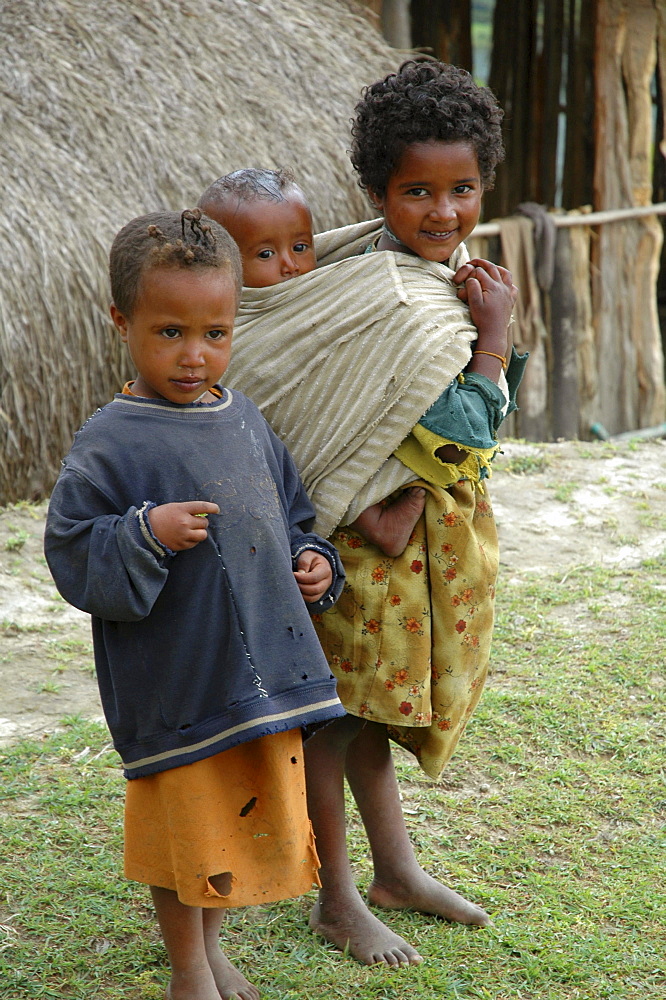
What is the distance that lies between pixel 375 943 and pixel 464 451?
44.4 inches

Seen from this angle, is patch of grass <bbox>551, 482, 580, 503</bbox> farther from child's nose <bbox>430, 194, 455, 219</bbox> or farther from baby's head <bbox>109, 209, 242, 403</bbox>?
baby's head <bbox>109, 209, 242, 403</bbox>

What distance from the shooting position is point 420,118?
202cm

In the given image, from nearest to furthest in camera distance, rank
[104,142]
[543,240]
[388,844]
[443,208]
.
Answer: [443,208], [388,844], [104,142], [543,240]

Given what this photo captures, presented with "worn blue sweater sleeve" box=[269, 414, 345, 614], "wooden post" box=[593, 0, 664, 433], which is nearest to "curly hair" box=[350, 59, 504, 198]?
"worn blue sweater sleeve" box=[269, 414, 345, 614]

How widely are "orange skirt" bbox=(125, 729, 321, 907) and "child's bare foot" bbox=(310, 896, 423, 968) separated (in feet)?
1.58

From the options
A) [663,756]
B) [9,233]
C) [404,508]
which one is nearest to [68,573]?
[404,508]

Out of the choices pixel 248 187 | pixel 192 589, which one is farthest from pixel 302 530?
pixel 248 187

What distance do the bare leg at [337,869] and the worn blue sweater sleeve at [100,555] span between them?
0.69m

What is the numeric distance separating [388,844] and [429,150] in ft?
5.04

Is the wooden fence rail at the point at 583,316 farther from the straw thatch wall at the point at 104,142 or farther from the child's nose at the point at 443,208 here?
the child's nose at the point at 443,208

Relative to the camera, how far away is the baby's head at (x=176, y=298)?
1.75m

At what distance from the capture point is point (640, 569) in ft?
15.4

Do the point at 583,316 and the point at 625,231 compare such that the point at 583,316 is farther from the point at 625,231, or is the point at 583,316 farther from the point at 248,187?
the point at 248,187

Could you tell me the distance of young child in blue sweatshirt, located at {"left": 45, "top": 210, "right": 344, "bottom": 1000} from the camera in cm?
175
